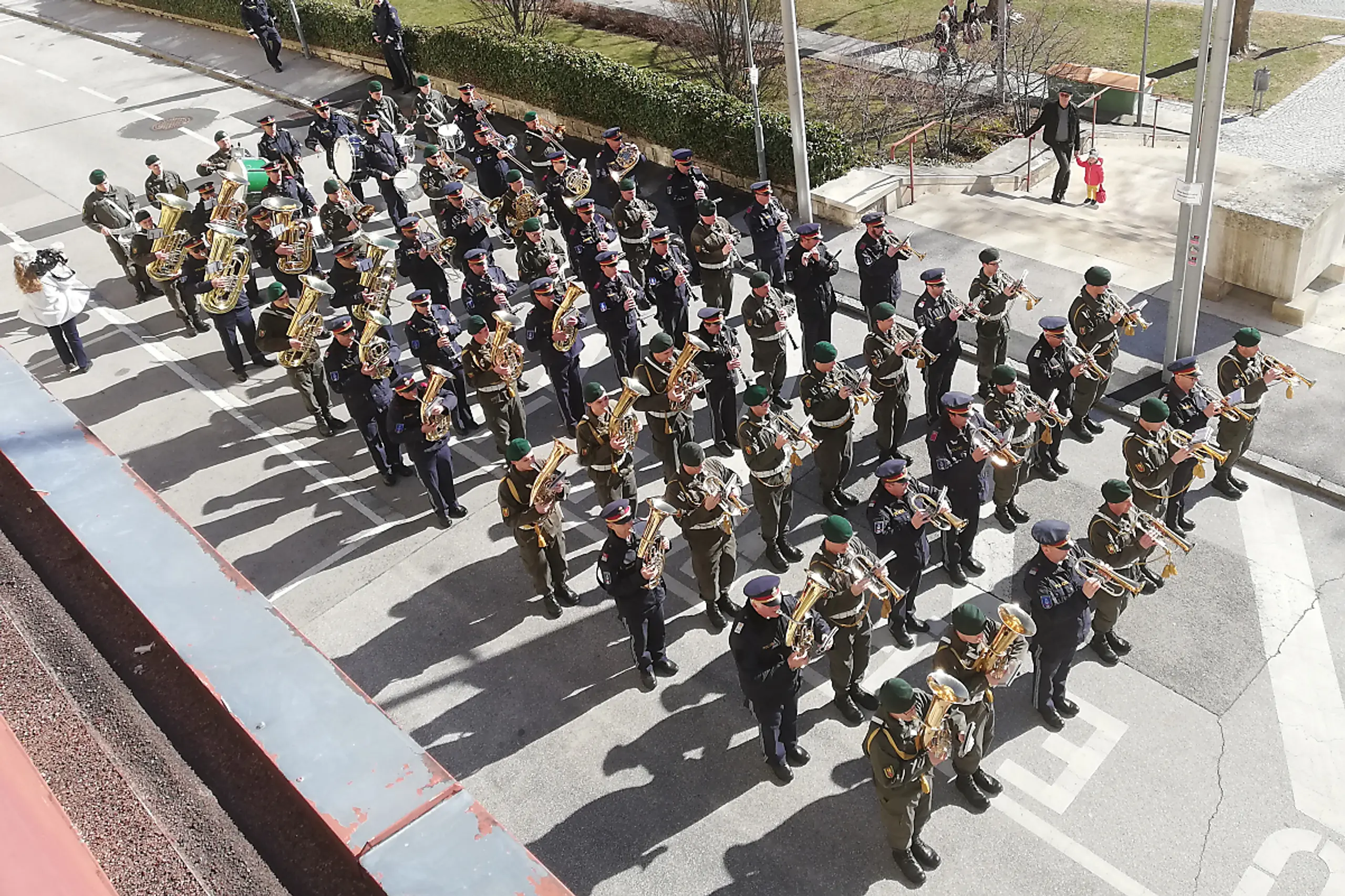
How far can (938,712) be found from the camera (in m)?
6.45

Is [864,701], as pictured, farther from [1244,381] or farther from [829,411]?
[1244,381]

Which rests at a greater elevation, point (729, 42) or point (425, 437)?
point (729, 42)

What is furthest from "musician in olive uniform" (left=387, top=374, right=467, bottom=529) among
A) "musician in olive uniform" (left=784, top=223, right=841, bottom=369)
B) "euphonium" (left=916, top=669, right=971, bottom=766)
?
"euphonium" (left=916, top=669, right=971, bottom=766)

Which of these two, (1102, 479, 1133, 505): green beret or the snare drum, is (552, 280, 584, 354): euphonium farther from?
the snare drum

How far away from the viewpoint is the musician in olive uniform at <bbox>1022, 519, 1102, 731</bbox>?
7.47 meters

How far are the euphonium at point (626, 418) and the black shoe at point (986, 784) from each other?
13.5ft

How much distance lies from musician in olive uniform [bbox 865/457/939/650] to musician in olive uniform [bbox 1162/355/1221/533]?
2.45 m

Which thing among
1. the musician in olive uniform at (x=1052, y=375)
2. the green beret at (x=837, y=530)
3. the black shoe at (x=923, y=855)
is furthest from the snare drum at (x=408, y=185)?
the black shoe at (x=923, y=855)

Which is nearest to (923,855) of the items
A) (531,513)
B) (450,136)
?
(531,513)

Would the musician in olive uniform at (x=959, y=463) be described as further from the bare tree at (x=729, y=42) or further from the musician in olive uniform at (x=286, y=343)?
the bare tree at (x=729, y=42)

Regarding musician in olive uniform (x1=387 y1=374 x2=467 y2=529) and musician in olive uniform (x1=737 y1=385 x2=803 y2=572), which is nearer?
musician in olive uniform (x1=737 y1=385 x2=803 y2=572)

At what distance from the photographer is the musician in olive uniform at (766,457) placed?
9.20 metres

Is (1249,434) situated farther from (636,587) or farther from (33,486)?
(33,486)

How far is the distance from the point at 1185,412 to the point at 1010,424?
1.54 m
